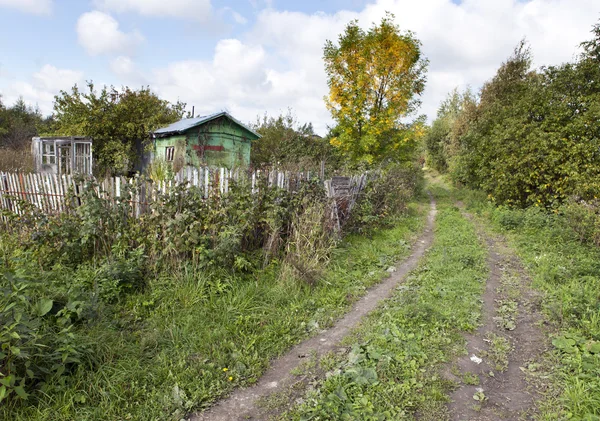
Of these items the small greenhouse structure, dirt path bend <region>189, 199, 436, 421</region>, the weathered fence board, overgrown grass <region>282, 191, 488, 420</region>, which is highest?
the small greenhouse structure

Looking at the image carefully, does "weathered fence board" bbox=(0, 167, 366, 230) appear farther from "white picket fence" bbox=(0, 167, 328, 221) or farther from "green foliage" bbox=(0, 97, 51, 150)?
"green foliage" bbox=(0, 97, 51, 150)

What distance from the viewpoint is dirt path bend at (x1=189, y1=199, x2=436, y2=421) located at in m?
2.77

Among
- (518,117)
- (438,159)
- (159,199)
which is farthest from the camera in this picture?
(438,159)

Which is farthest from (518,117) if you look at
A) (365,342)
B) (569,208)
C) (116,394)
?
(116,394)

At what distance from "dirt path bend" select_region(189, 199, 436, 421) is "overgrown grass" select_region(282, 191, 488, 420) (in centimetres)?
22

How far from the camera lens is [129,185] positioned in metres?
5.32

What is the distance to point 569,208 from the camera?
24.8 ft

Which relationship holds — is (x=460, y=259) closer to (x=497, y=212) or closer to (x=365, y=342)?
(x=365, y=342)

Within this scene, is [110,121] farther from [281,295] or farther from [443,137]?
[443,137]

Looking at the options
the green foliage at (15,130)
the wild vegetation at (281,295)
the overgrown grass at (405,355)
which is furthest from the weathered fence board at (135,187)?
the green foliage at (15,130)

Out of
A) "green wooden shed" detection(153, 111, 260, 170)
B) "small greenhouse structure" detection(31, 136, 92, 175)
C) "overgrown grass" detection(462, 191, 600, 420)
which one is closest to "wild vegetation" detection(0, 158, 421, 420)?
"overgrown grass" detection(462, 191, 600, 420)

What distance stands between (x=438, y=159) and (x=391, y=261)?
26.2 metres

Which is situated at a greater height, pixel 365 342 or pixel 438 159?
pixel 438 159

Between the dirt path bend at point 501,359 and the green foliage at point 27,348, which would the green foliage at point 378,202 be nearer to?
the dirt path bend at point 501,359
